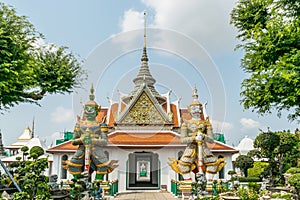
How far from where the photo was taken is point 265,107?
35.5 feet

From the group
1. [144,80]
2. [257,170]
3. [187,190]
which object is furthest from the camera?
[144,80]

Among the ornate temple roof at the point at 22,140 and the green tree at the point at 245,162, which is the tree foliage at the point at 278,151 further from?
the ornate temple roof at the point at 22,140

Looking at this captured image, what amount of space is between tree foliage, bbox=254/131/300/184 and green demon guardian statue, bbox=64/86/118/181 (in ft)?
21.8

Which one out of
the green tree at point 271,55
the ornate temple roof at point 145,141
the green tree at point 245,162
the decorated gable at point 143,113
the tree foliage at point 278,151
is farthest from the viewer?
the decorated gable at point 143,113

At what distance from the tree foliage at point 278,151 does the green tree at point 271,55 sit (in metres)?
1.91

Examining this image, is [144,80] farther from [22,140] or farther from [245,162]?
[22,140]

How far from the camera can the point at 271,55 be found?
9.82 metres

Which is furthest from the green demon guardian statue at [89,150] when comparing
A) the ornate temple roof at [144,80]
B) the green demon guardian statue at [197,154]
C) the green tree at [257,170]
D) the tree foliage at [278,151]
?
the green tree at [257,170]

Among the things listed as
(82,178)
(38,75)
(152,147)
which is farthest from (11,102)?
(152,147)

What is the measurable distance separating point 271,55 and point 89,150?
261 inches

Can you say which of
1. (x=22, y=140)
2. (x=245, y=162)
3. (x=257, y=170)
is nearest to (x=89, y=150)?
(x=257, y=170)

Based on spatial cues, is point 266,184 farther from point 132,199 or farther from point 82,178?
point 82,178

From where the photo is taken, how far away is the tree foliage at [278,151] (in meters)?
12.6

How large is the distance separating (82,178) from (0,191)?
97.3 inches
